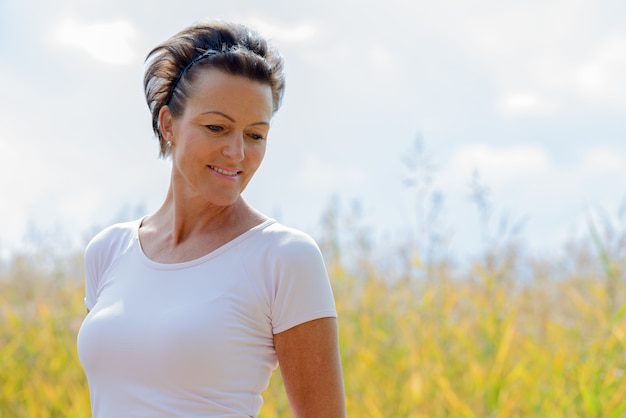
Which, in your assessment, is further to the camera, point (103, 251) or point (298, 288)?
point (103, 251)

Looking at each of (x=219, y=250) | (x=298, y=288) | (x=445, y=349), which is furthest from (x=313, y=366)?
(x=445, y=349)

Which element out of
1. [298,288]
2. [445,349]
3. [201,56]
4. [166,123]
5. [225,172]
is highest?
[201,56]

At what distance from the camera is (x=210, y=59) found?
1.43 m

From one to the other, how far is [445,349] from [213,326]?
60.9 inches

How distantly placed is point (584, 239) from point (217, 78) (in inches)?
95.2

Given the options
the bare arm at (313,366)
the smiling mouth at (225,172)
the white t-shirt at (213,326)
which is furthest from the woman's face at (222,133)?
the bare arm at (313,366)

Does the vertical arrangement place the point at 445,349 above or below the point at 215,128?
below

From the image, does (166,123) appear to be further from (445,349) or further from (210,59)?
(445,349)

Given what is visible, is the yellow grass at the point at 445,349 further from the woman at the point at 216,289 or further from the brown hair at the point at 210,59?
the brown hair at the point at 210,59

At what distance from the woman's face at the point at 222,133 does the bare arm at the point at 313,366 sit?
0.88 ft

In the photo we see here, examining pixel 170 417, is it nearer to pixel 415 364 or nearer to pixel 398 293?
pixel 415 364

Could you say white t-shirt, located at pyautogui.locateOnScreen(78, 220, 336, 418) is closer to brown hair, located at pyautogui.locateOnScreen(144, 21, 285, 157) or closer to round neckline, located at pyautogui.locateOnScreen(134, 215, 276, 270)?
round neckline, located at pyautogui.locateOnScreen(134, 215, 276, 270)

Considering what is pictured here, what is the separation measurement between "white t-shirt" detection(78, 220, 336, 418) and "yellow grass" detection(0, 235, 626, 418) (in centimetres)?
105

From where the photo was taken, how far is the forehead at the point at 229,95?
138 cm
